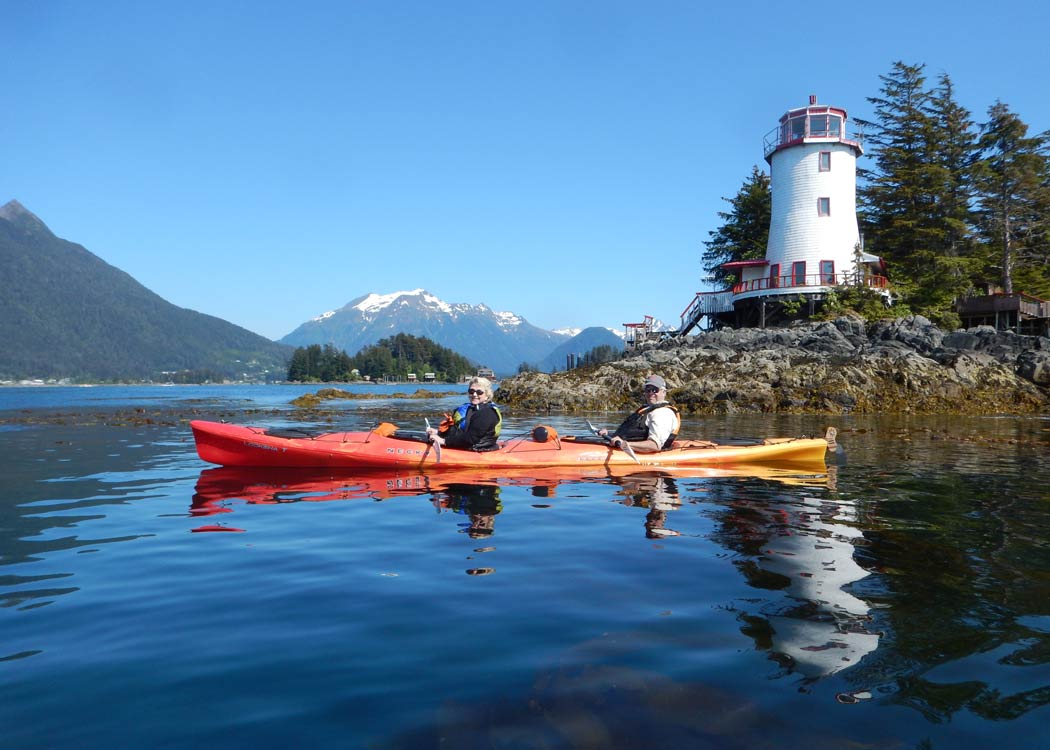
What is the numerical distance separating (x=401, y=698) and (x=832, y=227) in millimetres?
48233

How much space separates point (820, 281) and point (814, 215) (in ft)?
14.7

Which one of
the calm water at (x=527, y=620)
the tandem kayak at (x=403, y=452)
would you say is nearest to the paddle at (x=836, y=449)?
the tandem kayak at (x=403, y=452)

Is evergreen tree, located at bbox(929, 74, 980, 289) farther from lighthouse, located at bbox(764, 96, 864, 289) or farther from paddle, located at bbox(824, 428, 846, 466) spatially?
paddle, located at bbox(824, 428, 846, 466)

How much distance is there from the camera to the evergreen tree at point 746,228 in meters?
56.8

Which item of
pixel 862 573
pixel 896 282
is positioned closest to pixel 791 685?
pixel 862 573

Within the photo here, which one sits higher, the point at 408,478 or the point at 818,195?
the point at 818,195

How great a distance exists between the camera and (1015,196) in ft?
159

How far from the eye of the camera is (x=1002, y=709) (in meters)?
3.67

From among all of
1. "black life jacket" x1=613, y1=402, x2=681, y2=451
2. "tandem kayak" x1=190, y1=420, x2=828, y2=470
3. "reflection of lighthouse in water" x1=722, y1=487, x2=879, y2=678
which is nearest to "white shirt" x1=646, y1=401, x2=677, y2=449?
"black life jacket" x1=613, y1=402, x2=681, y2=451

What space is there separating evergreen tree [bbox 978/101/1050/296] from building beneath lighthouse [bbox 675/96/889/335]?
9.76 meters

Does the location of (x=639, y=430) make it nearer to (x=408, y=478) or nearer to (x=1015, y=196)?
(x=408, y=478)

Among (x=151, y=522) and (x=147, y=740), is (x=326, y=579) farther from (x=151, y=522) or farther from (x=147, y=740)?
(x=151, y=522)

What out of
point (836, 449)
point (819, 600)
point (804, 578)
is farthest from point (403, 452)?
point (836, 449)

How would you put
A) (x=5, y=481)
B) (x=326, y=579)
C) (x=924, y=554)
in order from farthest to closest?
1. (x=5, y=481)
2. (x=924, y=554)
3. (x=326, y=579)
